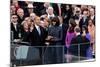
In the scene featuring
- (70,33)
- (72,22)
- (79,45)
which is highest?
(72,22)

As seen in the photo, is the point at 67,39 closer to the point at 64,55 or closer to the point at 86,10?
the point at 64,55

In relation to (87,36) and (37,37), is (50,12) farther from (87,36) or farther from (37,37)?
(87,36)

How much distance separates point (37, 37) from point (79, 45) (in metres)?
0.46

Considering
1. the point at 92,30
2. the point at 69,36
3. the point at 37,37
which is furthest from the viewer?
the point at 92,30

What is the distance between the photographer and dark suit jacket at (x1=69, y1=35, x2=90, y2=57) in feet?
7.75

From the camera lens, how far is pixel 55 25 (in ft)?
7.46

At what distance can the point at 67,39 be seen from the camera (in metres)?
2.33

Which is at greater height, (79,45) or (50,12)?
(50,12)

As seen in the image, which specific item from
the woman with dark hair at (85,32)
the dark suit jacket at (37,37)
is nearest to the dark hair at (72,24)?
the woman with dark hair at (85,32)

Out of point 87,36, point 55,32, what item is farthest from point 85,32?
point 55,32

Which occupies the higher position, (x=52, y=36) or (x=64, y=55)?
(x=52, y=36)

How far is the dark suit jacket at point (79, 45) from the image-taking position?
2361mm
